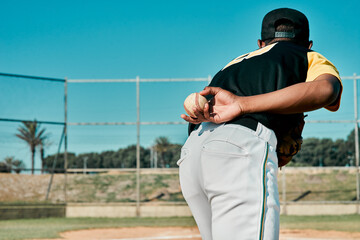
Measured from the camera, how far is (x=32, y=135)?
11.1 m

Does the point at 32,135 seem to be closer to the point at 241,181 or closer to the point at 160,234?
the point at 160,234

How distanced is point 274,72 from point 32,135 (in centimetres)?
1015

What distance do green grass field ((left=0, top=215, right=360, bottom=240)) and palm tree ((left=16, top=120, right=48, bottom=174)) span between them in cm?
155

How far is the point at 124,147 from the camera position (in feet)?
37.7

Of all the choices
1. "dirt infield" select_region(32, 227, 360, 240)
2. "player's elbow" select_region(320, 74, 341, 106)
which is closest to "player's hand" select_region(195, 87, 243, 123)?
"player's elbow" select_region(320, 74, 341, 106)

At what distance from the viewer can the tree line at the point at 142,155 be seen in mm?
11070

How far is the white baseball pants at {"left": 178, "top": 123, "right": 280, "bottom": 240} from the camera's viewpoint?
1.54 m

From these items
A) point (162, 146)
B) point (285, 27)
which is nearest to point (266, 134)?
point (285, 27)

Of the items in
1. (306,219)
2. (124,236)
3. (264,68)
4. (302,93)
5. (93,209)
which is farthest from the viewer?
(93,209)

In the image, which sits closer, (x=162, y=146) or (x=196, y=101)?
(x=196, y=101)

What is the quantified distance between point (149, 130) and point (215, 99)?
987 cm

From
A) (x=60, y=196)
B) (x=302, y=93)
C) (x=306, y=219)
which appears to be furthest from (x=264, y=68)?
(x=60, y=196)

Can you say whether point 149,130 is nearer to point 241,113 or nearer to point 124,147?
point 124,147

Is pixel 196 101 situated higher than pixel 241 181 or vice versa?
pixel 196 101
